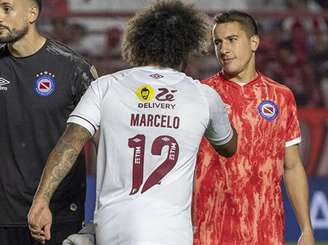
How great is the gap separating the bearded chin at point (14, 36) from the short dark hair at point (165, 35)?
112cm

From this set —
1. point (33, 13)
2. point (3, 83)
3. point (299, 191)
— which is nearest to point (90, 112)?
point (3, 83)

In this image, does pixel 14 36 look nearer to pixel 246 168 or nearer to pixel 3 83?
pixel 3 83

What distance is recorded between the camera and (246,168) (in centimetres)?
637

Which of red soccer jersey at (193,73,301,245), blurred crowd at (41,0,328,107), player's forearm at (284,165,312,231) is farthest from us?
blurred crowd at (41,0,328,107)

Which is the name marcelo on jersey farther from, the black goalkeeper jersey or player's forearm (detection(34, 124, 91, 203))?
the black goalkeeper jersey

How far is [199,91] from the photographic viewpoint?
5.05 m

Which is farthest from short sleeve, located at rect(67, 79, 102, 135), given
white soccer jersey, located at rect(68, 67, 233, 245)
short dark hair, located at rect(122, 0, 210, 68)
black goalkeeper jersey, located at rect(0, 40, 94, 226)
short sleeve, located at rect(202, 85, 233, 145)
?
black goalkeeper jersey, located at rect(0, 40, 94, 226)

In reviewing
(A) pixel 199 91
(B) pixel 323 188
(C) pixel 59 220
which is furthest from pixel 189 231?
(B) pixel 323 188

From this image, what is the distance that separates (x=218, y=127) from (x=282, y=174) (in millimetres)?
1540

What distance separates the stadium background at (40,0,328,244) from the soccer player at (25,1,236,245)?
8.72 meters

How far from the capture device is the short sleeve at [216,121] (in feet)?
16.6

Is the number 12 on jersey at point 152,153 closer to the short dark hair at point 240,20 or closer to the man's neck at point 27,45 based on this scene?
the man's neck at point 27,45

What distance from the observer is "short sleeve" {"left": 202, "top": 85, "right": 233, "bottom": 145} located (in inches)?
200

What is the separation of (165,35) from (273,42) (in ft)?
33.3
